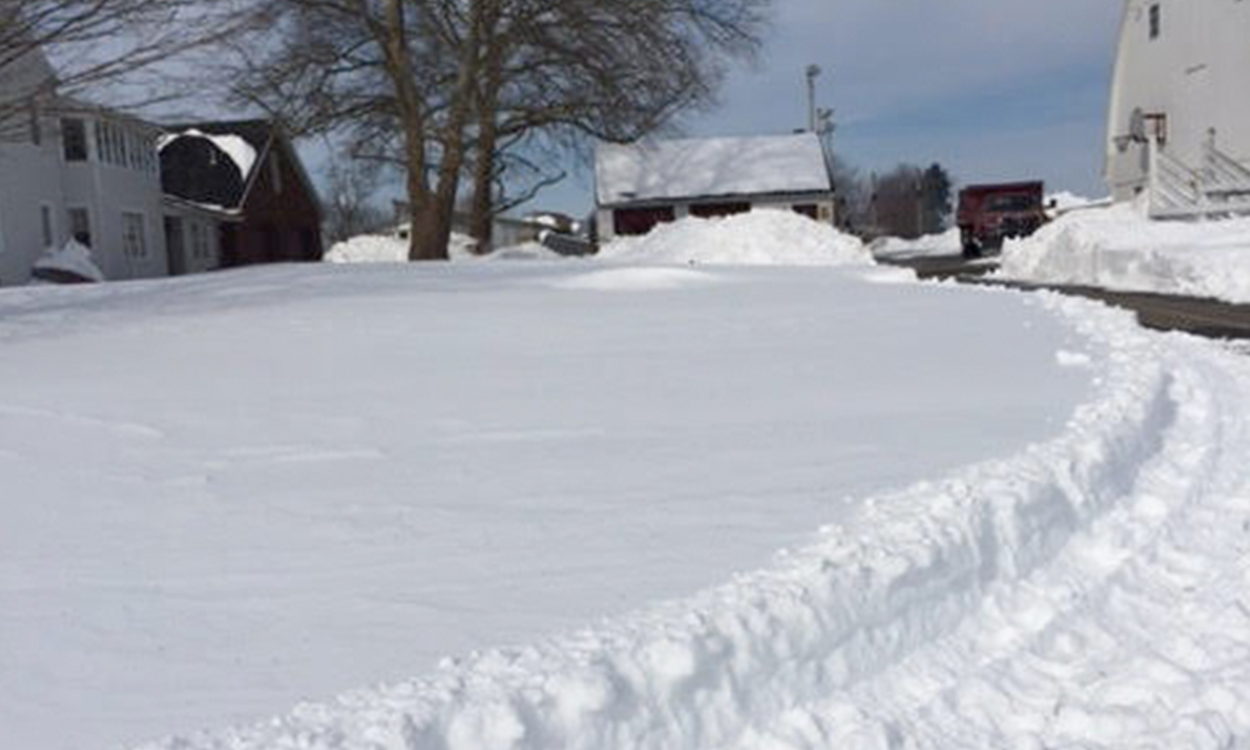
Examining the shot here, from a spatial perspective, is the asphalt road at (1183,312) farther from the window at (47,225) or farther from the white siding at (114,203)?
the white siding at (114,203)

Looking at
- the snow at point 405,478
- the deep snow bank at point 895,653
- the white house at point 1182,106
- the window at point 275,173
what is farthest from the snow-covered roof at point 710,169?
A: the deep snow bank at point 895,653

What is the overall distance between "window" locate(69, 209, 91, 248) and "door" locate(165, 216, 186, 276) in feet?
22.9

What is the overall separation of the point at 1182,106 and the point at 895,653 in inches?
1253

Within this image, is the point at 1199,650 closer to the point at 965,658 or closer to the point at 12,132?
the point at 965,658

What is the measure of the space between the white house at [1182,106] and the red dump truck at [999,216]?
243 cm

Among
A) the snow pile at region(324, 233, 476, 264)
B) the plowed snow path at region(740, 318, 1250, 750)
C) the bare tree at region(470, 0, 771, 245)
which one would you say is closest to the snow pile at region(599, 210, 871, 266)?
the bare tree at region(470, 0, 771, 245)

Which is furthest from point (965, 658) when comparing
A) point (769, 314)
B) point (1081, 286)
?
point (1081, 286)

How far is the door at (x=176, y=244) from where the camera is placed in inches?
1593

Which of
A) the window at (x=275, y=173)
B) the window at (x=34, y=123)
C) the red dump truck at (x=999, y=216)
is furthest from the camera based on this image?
the window at (x=275, y=173)

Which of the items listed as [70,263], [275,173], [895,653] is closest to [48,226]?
[70,263]

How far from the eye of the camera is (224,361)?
33.3 ft

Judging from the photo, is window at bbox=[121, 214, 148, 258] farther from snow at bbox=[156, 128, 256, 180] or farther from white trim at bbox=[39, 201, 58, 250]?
snow at bbox=[156, 128, 256, 180]

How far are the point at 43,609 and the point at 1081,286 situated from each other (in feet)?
59.4

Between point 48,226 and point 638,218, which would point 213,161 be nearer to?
point 48,226
